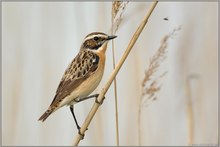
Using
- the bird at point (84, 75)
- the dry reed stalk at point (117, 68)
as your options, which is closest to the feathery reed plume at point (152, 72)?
the dry reed stalk at point (117, 68)

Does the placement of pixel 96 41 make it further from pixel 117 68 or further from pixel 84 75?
pixel 117 68

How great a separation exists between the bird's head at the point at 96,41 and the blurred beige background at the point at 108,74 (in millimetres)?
271

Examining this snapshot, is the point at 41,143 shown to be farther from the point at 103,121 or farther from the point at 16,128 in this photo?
the point at 103,121

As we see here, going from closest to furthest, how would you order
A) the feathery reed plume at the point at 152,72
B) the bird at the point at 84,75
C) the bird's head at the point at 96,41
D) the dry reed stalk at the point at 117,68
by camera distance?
the dry reed stalk at the point at 117,68, the feathery reed plume at the point at 152,72, the bird at the point at 84,75, the bird's head at the point at 96,41

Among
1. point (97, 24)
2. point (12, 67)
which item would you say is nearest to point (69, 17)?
point (97, 24)

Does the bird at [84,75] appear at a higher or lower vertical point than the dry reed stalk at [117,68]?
lower

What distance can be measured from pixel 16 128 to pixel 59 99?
660 mm

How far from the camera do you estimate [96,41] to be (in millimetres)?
4496

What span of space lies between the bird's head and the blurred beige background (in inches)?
10.7

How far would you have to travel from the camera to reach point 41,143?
468 centimetres

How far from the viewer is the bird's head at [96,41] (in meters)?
4.38

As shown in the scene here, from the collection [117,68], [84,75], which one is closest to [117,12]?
[117,68]

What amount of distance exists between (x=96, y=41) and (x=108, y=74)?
0.61 meters

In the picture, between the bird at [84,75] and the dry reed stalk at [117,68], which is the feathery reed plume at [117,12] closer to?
the dry reed stalk at [117,68]
